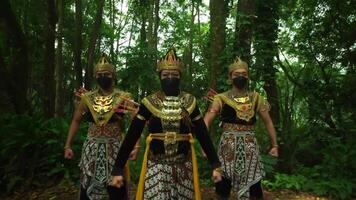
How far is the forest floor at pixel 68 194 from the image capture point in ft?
25.8

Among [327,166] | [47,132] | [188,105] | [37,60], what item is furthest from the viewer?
[37,60]

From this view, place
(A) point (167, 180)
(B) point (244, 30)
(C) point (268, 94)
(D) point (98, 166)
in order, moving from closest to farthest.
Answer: (A) point (167, 180)
(D) point (98, 166)
(B) point (244, 30)
(C) point (268, 94)

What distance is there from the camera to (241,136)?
19.5 feet

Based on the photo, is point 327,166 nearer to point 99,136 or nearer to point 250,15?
point 250,15

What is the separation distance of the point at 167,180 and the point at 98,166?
1.76 meters

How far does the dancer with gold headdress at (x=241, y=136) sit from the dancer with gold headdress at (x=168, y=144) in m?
1.71

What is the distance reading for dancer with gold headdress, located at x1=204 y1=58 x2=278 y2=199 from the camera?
5.90m

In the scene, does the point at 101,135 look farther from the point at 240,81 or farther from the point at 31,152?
the point at 31,152

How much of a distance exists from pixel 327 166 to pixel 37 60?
13443 millimetres

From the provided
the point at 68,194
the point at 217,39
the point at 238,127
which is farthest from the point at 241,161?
the point at 217,39

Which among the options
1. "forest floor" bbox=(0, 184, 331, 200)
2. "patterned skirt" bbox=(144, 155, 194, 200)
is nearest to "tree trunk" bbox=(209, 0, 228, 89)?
"forest floor" bbox=(0, 184, 331, 200)

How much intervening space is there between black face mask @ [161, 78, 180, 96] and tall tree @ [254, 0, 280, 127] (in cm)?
516

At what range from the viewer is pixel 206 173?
8.95 meters

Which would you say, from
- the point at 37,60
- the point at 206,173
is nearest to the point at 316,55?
the point at 206,173
